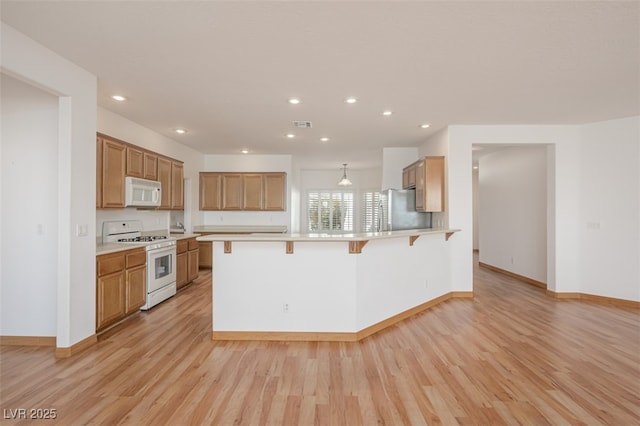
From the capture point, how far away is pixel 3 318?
10.3ft

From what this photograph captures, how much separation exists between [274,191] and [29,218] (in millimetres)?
4468

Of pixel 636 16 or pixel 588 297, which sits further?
pixel 588 297

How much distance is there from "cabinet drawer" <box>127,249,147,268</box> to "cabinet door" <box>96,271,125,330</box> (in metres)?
0.18

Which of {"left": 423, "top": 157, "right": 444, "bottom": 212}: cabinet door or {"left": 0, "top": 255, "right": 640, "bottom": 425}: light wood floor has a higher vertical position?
{"left": 423, "top": 157, "right": 444, "bottom": 212}: cabinet door

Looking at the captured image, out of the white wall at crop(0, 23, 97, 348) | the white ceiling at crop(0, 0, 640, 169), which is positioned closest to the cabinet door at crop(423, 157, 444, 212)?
the white ceiling at crop(0, 0, 640, 169)

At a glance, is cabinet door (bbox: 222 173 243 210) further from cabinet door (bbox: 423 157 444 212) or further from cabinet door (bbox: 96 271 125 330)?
cabinet door (bbox: 423 157 444 212)

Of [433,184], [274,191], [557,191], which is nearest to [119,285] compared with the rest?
[274,191]

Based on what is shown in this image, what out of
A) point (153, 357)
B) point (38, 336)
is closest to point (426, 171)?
point (153, 357)

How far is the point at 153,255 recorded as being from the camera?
4.32 m

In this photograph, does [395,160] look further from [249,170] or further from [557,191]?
[249,170]

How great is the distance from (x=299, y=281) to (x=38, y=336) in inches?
102

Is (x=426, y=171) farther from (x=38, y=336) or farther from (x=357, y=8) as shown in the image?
(x=38, y=336)

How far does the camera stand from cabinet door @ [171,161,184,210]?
5.52 metres

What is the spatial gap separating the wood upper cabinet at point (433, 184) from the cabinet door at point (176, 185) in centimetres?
417
